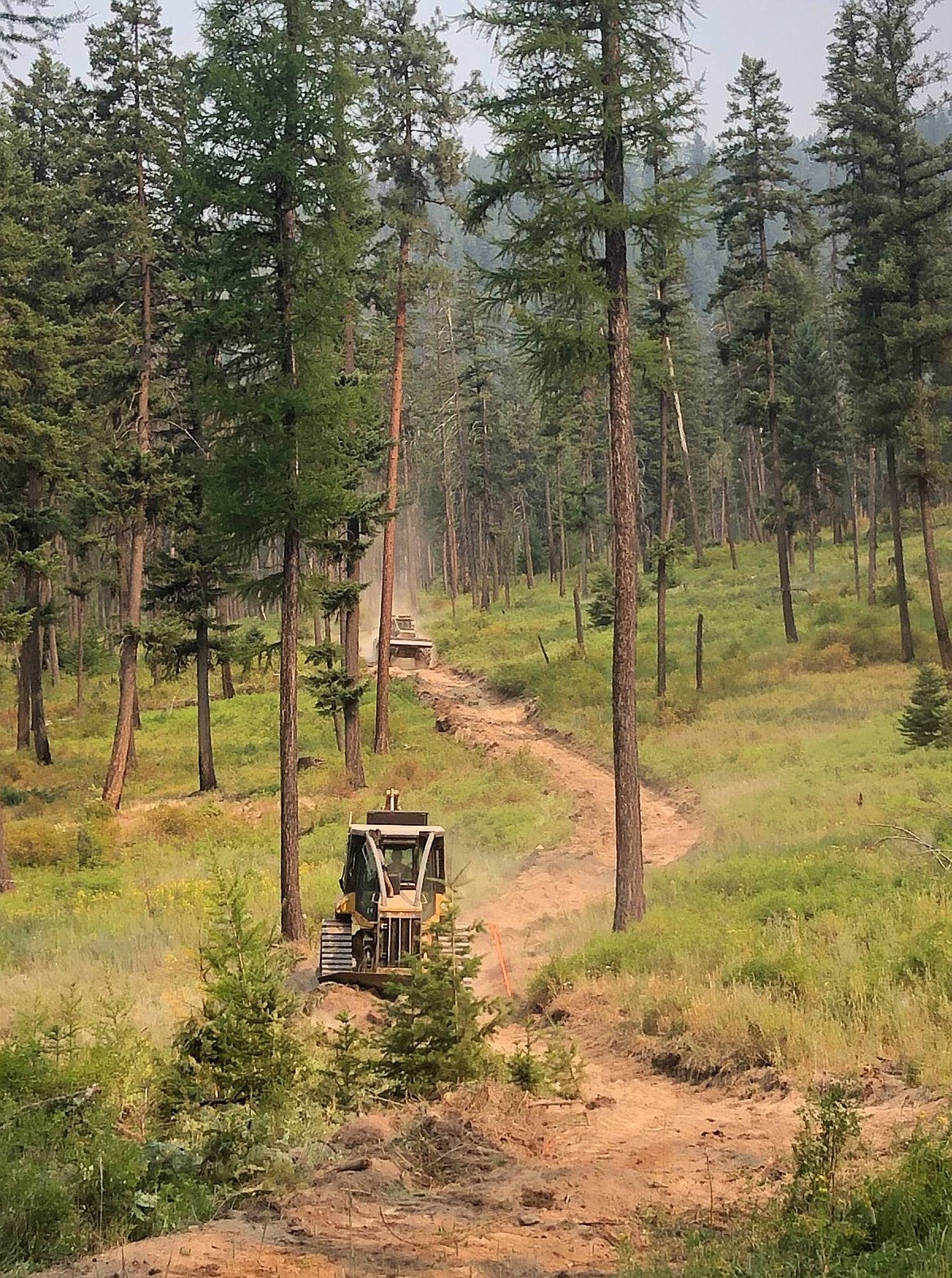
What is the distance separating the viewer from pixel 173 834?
975 inches

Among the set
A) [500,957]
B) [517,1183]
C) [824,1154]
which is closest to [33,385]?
[500,957]

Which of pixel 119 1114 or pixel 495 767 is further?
pixel 495 767

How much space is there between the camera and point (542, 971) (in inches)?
556

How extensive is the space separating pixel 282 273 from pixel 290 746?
25.1 ft

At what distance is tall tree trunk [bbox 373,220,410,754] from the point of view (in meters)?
29.4

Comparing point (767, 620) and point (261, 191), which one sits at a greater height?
point (261, 191)

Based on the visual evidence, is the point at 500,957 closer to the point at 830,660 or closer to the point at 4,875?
the point at 4,875

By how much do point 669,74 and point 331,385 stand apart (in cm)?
678

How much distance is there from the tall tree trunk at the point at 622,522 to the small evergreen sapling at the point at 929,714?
1049 cm

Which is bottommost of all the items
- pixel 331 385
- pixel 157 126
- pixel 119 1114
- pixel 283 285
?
pixel 119 1114

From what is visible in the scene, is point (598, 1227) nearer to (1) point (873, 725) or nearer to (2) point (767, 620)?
(1) point (873, 725)

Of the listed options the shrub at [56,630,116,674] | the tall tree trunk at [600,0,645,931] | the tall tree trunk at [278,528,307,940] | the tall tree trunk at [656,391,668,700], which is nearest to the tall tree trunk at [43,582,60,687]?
the shrub at [56,630,116,674]

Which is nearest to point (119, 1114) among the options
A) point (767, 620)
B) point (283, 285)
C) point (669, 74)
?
point (283, 285)

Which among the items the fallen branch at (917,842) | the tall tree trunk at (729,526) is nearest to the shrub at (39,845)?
the fallen branch at (917,842)
